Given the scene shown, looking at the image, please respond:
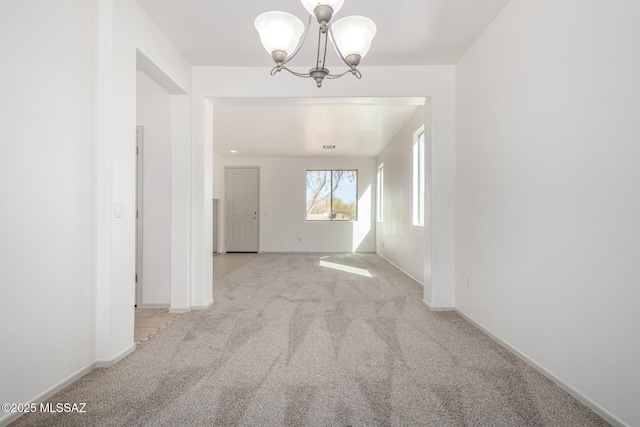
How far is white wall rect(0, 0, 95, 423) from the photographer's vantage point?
148cm

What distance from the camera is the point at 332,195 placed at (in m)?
8.52

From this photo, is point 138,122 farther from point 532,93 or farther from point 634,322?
point 634,322

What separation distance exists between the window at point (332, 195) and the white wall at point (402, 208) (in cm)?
127

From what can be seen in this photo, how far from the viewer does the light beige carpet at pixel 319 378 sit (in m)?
1.53

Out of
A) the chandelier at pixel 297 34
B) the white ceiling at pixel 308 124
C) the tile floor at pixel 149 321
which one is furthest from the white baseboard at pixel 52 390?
the white ceiling at pixel 308 124

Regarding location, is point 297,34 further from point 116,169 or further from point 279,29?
point 116,169

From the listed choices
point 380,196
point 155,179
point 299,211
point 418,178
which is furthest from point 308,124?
point 299,211

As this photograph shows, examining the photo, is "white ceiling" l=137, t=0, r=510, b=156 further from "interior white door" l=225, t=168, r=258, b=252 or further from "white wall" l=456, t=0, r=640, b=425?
"interior white door" l=225, t=168, r=258, b=252

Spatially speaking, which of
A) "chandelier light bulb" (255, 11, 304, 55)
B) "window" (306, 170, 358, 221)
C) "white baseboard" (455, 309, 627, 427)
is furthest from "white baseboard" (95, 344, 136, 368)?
"window" (306, 170, 358, 221)

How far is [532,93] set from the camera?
2.07 meters

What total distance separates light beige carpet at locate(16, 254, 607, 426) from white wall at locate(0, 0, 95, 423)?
26cm

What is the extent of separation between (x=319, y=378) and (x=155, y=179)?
260 centimetres

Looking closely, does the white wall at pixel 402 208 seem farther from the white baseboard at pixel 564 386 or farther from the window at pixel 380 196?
the white baseboard at pixel 564 386

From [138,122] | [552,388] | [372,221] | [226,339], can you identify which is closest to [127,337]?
[226,339]
